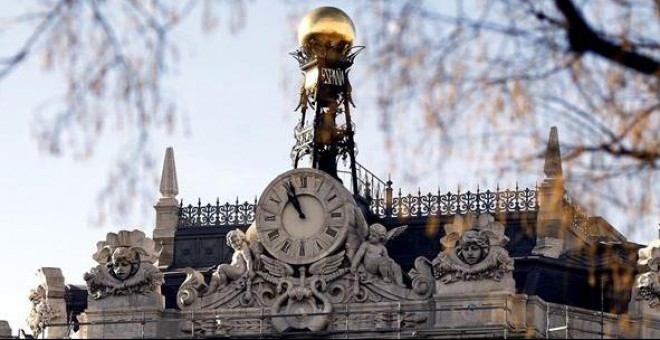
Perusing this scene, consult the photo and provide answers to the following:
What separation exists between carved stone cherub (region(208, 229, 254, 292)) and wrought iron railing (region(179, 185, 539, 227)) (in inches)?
142

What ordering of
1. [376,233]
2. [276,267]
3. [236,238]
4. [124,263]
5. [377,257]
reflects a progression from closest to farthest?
1. [377,257]
2. [376,233]
3. [276,267]
4. [236,238]
5. [124,263]

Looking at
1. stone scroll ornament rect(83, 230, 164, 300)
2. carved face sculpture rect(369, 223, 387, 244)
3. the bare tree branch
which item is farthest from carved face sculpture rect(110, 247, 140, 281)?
the bare tree branch

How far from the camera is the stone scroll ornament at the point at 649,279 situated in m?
76.4

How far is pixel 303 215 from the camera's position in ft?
243

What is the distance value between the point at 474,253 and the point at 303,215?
4989 mm

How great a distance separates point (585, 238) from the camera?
250 ft

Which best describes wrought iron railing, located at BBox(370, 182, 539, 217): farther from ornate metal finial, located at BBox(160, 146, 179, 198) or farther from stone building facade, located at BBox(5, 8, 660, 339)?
ornate metal finial, located at BBox(160, 146, 179, 198)

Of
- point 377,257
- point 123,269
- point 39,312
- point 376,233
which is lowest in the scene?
point 39,312

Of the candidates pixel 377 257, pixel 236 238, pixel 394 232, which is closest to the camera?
pixel 377 257

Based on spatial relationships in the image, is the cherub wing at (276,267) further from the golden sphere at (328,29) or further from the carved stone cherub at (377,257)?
the golden sphere at (328,29)

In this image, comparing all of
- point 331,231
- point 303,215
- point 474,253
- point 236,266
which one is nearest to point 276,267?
point 236,266

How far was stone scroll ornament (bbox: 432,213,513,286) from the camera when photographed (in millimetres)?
71688

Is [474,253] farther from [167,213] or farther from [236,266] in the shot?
[167,213]

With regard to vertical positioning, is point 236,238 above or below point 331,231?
below
